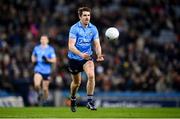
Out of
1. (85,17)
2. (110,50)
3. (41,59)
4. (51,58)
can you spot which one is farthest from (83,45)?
(110,50)

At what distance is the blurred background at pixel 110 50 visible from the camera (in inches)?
1058

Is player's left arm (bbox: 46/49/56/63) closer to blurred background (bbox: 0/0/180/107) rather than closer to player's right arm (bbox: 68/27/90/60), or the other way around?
blurred background (bbox: 0/0/180/107)

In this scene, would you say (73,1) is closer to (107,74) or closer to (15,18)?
(15,18)

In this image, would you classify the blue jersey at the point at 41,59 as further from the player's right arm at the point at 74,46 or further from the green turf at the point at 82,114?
the player's right arm at the point at 74,46

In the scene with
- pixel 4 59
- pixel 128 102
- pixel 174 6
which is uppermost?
pixel 174 6

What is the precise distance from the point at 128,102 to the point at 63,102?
2.83 m

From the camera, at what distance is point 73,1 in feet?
106

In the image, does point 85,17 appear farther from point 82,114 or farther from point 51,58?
point 51,58

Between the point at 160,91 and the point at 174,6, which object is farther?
the point at 174,6

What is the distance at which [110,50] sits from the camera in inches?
1150

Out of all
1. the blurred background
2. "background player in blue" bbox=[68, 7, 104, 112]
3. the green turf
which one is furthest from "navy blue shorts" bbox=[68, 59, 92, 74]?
the blurred background

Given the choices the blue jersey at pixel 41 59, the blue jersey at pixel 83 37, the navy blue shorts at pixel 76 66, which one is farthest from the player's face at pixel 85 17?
the blue jersey at pixel 41 59

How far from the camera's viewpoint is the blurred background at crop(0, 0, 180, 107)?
1058 inches

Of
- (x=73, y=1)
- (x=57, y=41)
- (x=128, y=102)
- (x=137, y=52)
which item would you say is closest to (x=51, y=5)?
(x=73, y=1)
